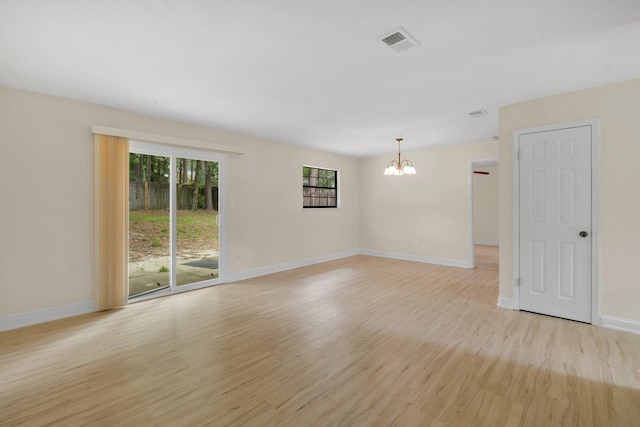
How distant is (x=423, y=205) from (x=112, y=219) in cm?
599

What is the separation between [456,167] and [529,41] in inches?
162

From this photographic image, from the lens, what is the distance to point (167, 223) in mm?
4336

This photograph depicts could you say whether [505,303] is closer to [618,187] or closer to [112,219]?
[618,187]

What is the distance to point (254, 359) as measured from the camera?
2482mm

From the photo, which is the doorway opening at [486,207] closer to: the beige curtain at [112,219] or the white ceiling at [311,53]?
the white ceiling at [311,53]

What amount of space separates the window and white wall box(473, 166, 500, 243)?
5.45m

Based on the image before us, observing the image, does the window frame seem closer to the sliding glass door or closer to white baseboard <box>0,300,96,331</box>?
the sliding glass door

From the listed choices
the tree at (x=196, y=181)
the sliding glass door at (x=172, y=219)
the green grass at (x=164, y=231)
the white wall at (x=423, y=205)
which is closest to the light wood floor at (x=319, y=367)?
the sliding glass door at (x=172, y=219)

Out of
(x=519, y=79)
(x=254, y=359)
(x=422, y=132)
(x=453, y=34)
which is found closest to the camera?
(x=453, y=34)

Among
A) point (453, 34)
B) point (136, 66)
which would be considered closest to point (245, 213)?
point (136, 66)

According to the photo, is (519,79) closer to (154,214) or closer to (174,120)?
(174,120)

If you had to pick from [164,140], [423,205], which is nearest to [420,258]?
[423,205]

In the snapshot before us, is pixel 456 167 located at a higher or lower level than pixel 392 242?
higher

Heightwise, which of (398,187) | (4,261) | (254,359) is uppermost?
(398,187)
